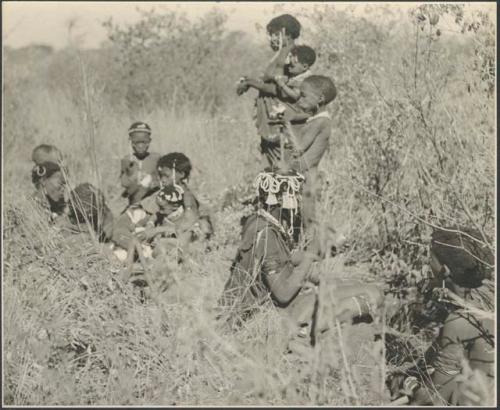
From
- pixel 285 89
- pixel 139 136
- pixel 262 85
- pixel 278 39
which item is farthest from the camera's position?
pixel 139 136

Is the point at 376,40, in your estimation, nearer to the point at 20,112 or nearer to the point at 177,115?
the point at 177,115

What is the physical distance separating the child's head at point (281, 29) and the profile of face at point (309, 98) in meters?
0.74

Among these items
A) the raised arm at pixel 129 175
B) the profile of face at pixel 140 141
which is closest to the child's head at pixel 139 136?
the profile of face at pixel 140 141

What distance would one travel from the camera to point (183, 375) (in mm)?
3043

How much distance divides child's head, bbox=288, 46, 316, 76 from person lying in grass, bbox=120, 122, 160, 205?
145cm

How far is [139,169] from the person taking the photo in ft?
20.7

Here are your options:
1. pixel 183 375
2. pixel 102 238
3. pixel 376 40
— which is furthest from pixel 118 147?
pixel 183 375

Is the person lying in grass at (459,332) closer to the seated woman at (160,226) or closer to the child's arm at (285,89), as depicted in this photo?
the seated woman at (160,226)

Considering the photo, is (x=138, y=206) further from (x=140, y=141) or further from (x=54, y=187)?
(x=140, y=141)

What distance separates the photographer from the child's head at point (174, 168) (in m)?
5.46

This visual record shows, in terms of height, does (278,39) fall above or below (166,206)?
above

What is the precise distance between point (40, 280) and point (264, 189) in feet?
4.34

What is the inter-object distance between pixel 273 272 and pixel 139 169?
3122 millimetres

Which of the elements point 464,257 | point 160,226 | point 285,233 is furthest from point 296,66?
point 464,257
